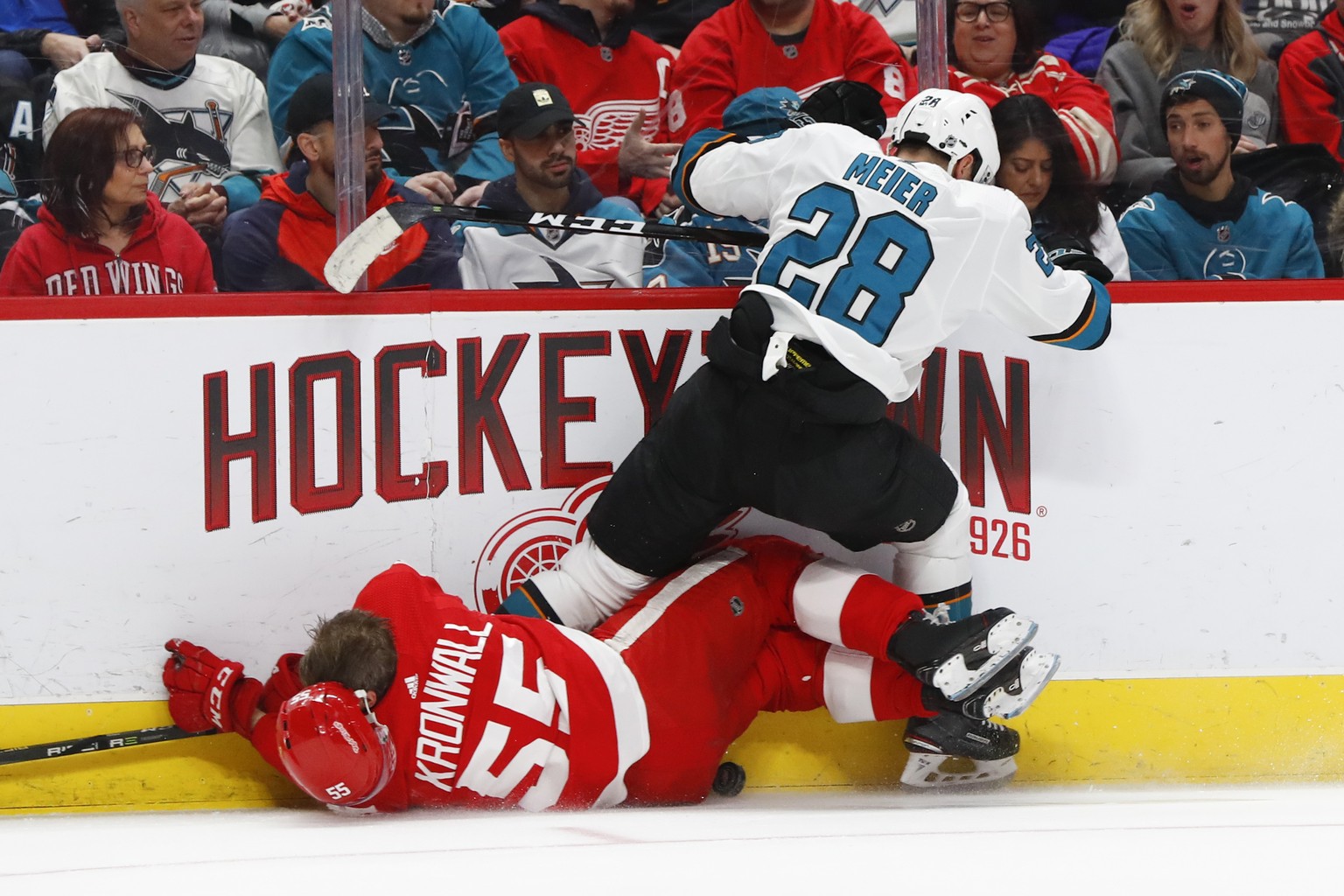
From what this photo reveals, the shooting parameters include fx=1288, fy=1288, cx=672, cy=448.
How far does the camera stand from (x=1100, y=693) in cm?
287

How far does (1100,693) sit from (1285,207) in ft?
3.80

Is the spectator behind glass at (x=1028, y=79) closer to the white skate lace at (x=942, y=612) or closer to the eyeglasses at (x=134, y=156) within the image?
the white skate lace at (x=942, y=612)

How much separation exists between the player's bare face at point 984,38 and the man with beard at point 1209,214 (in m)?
0.36

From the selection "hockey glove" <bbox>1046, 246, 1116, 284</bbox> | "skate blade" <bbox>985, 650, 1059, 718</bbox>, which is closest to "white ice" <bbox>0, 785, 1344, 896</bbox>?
"skate blade" <bbox>985, 650, 1059, 718</bbox>

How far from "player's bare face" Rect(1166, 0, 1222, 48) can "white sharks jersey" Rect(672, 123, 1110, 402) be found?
714 millimetres

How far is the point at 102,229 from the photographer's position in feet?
8.79

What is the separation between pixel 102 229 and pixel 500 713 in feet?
4.33

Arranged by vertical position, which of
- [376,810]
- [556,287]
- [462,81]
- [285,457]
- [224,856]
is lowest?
[376,810]

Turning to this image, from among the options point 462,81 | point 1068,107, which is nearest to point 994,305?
point 1068,107

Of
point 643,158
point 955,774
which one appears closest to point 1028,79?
point 643,158

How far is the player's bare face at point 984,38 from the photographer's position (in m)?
2.82

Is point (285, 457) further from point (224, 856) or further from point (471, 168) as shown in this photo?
point (224, 856)

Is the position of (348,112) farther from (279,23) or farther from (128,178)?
(128,178)

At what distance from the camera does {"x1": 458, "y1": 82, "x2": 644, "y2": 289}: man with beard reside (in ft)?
9.20
